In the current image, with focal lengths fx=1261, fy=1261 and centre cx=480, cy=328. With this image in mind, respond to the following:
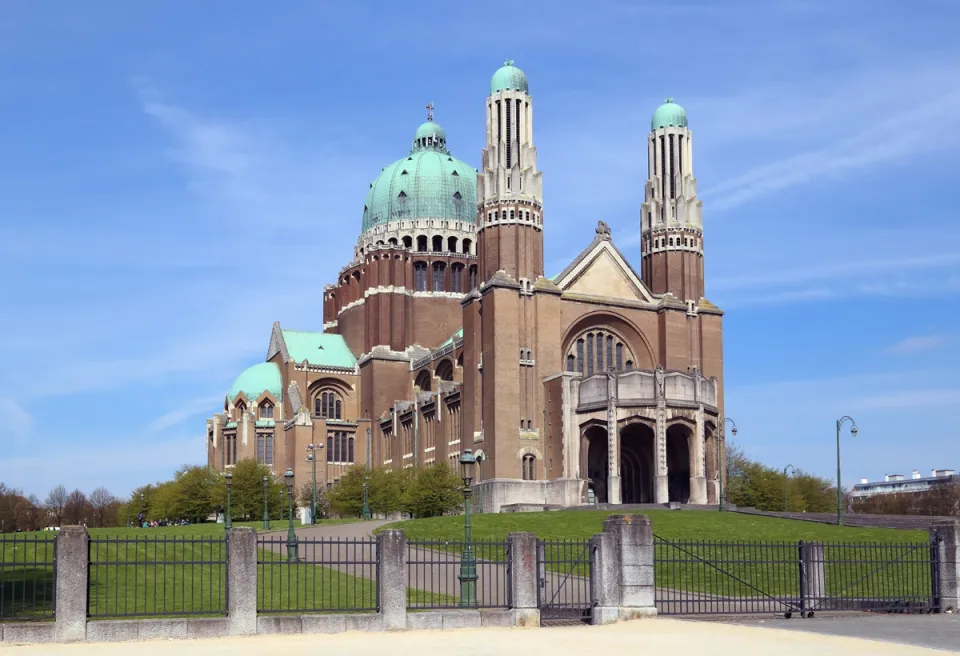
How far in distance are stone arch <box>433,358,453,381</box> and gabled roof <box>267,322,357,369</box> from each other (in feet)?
37.9

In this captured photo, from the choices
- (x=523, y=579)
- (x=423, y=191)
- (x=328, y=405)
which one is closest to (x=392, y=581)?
(x=523, y=579)

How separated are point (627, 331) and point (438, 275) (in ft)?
87.0

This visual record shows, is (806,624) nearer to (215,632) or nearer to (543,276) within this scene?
(215,632)

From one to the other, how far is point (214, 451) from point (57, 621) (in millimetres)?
80439

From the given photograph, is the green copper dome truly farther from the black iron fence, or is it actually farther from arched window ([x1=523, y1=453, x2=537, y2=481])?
the black iron fence

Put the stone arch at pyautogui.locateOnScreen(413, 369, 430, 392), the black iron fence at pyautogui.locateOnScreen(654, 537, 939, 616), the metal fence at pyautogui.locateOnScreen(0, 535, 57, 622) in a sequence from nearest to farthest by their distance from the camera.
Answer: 1. the metal fence at pyautogui.locateOnScreen(0, 535, 57, 622)
2. the black iron fence at pyautogui.locateOnScreen(654, 537, 939, 616)
3. the stone arch at pyautogui.locateOnScreen(413, 369, 430, 392)

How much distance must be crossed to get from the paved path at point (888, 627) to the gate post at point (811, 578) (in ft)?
1.36

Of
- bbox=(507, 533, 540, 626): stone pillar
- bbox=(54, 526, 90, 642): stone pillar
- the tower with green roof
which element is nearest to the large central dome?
the tower with green roof

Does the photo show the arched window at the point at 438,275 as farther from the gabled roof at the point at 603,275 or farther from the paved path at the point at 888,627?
the paved path at the point at 888,627

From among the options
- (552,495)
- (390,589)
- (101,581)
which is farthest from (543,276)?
(390,589)

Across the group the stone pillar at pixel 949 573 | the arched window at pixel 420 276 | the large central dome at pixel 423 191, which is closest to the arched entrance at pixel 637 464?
the arched window at pixel 420 276

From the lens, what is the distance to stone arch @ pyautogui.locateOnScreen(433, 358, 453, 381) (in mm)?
92844

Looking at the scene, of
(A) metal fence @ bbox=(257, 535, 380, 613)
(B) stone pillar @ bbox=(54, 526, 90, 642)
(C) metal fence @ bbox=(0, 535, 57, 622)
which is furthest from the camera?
(A) metal fence @ bbox=(257, 535, 380, 613)

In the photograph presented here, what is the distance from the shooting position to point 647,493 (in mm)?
77625
